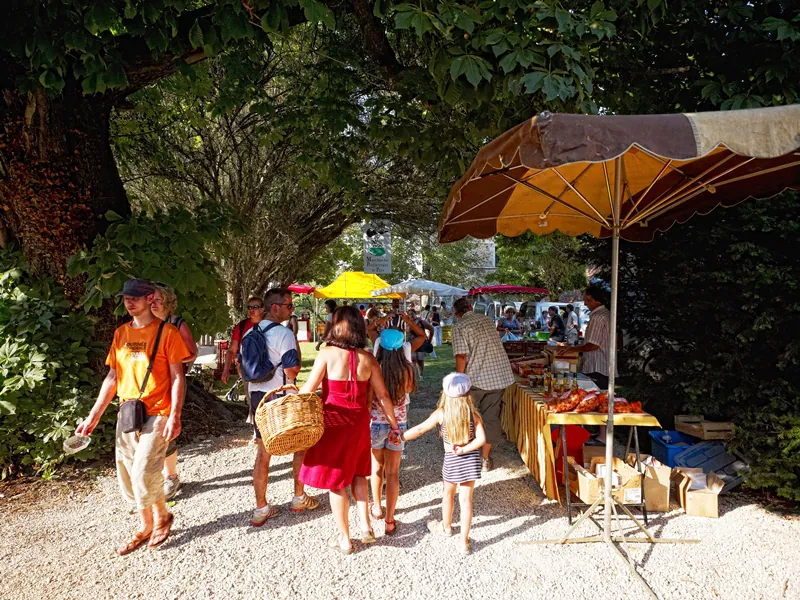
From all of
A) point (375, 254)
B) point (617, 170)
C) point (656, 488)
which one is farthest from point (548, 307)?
point (617, 170)

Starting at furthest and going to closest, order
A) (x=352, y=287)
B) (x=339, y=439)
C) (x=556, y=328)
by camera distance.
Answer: (x=352, y=287)
(x=556, y=328)
(x=339, y=439)

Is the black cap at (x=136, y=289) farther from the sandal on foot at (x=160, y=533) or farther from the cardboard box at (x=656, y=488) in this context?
the cardboard box at (x=656, y=488)

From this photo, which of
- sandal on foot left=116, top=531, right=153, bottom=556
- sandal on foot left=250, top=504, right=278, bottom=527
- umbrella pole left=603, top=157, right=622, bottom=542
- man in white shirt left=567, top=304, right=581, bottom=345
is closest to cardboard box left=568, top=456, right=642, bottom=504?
umbrella pole left=603, top=157, right=622, bottom=542

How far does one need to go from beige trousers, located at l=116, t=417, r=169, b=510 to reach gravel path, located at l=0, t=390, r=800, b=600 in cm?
42

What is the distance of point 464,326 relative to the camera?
5.55 metres

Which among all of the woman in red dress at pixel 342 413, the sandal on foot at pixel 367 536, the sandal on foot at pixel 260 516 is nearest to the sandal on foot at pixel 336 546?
the woman in red dress at pixel 342 413

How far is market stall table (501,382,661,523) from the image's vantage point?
4.29m

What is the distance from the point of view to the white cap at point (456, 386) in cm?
378

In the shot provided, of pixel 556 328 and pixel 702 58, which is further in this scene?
pixel 556 328

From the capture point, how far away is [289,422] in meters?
3.36

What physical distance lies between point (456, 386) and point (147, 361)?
221cm

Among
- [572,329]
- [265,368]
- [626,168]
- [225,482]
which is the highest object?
[626,168]

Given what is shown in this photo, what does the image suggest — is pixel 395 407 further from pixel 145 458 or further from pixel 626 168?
pixel 626 168

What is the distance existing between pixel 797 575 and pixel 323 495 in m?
3.63
